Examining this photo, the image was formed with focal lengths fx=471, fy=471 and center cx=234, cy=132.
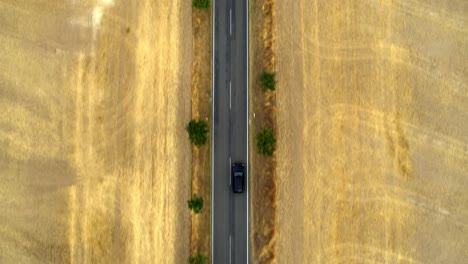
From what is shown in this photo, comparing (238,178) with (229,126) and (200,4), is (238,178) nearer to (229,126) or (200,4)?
(229,126)

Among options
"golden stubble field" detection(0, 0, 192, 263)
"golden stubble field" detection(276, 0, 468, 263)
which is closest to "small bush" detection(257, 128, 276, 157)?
"golden stubble field" detection(276, 0, 468, 263)

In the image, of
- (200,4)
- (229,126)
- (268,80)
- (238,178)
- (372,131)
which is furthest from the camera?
(200,4)

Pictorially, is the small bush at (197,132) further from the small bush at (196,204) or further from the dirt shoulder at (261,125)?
the small bush at (196,204)

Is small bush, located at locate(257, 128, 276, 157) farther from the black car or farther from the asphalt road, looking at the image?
the black car

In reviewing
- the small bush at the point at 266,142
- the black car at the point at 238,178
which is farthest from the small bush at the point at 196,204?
the small bush at the point at 266,142

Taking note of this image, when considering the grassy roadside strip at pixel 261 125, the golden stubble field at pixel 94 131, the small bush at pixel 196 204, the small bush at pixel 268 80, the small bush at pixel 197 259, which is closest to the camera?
the small bush at pixel 197 259

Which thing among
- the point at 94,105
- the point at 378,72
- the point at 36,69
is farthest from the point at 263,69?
the point at 36,69

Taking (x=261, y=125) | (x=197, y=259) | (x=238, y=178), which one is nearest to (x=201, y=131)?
(x=238, y=178)
